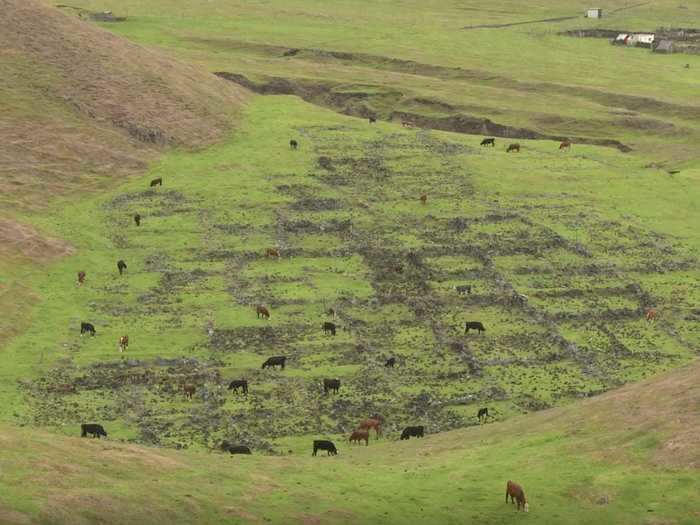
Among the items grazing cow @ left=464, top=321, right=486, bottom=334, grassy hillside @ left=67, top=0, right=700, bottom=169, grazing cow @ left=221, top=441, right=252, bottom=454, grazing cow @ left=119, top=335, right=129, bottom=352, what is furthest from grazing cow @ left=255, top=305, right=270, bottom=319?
grassy hillside @ left=67, top=0, right=700, bottom=169

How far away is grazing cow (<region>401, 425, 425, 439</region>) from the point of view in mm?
68250

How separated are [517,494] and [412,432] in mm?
18207

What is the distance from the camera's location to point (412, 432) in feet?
225

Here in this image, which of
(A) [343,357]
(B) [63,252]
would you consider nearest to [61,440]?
(A) [343,357]

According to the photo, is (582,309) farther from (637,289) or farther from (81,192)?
(81,192)

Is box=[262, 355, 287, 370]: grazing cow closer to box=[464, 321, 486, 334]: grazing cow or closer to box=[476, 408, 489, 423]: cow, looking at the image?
box=[476, 408, 489, 423]: cow

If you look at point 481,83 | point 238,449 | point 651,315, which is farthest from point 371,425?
point 481,83

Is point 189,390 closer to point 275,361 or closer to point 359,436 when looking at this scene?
point 275,361

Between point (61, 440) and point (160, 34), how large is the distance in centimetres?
14929

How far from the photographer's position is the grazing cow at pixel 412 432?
68250 mm

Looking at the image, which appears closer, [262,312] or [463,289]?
[262,312]

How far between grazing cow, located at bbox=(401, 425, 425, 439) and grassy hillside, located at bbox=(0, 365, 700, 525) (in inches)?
257

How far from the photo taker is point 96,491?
47531 millimetres

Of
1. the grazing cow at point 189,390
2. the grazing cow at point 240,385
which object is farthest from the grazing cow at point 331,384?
the grazing cow at point 189,390
